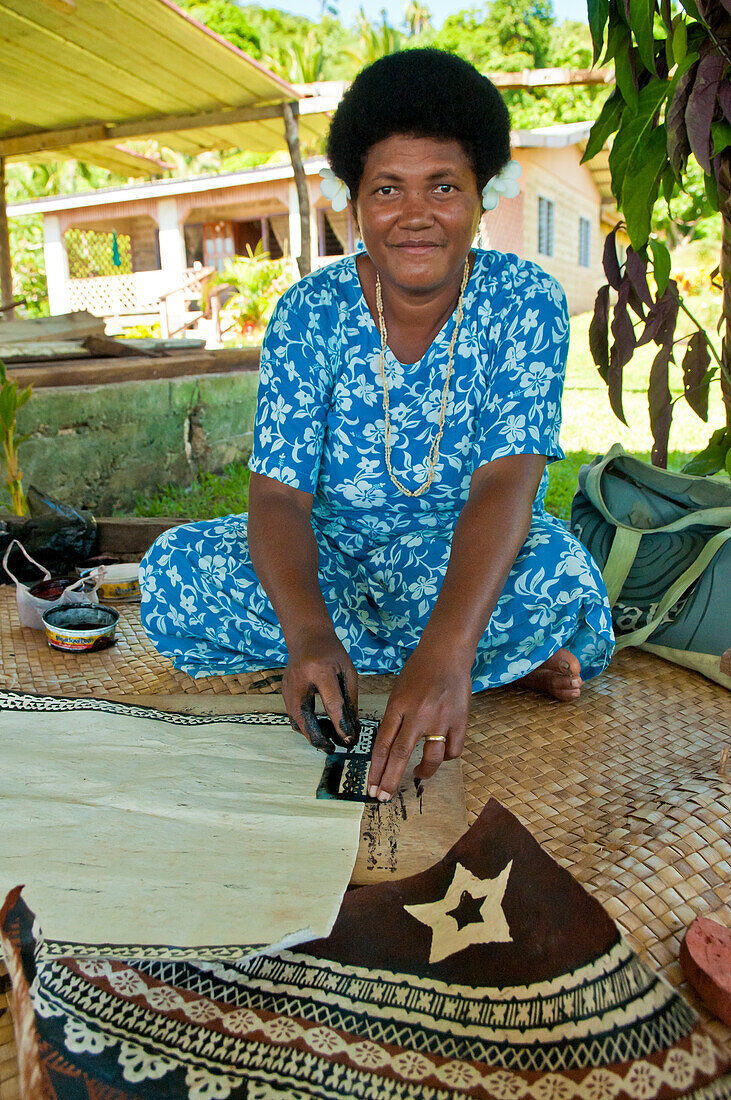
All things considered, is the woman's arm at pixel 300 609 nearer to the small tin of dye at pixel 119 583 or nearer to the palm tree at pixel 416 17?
the small tin of dye at pixel 119 583

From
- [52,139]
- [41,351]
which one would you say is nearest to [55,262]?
[52,139]

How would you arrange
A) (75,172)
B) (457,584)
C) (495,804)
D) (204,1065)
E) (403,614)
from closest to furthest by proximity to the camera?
(204,1065)
(495,804)
(457,584)
(403,614)
(75,172)

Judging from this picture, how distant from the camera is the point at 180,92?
176 inches

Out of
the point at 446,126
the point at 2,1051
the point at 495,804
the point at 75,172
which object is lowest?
the point at 2,1051

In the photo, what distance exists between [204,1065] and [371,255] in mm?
1270

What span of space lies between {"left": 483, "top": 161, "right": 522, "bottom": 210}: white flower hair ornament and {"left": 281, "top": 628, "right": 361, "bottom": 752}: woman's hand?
862 mm

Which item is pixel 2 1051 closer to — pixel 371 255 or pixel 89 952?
pixel 89 952

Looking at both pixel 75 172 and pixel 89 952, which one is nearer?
pixel 89 952

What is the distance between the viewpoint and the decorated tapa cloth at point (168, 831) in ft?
3.07

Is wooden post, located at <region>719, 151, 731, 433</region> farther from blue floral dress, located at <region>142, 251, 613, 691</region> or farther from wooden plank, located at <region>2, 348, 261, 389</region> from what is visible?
wooden plank, located at <region>2, 348, 261, 389</region>

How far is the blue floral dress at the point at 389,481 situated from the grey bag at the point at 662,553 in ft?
0.79

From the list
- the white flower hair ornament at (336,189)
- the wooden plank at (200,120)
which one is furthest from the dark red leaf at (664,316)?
the wooden plank at (200,120)

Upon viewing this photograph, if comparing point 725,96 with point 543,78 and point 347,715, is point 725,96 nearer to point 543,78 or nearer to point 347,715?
point 347,715

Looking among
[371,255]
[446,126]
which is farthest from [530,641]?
[446,126]
